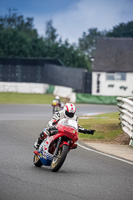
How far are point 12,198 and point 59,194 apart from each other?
2.53 feet

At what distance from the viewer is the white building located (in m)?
62.5

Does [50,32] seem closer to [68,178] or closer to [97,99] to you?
[97,99]

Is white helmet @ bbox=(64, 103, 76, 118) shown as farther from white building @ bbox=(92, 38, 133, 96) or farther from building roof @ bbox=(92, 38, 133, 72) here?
building roof @ bbox=(92, 38, 133, 72)

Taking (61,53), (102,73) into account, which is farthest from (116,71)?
(61,53)

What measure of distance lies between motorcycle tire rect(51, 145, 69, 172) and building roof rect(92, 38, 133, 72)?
54.3 metres

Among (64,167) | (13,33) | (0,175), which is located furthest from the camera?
(13,33)

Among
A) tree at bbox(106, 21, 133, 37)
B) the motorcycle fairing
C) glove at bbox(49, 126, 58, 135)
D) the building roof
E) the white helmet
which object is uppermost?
tree at bbox(106, 21, 133, 37)

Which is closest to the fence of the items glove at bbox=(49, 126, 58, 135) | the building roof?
the building roof

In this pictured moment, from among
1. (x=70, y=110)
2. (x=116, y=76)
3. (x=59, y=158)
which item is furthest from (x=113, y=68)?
(x=59, y=158)

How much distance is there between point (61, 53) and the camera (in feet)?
273

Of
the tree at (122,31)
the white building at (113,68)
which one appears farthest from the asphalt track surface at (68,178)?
the tree at (122,31)

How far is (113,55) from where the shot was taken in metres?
65.2

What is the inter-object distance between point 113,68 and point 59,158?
181 ft

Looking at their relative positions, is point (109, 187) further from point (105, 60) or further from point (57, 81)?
point (105, 60)
